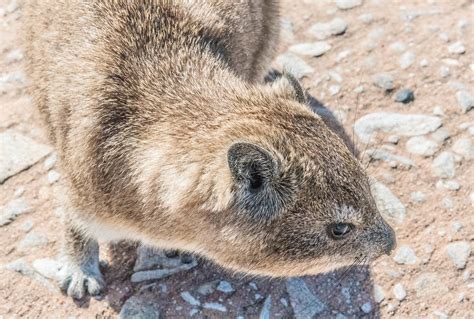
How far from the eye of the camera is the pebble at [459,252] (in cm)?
505

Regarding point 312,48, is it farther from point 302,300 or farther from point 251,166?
point 251,166

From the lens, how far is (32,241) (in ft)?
17.3

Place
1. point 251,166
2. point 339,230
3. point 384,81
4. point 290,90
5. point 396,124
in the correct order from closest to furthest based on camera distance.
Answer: point 251,166
point 339,230
point 290,90
point 396,124
point 384,81

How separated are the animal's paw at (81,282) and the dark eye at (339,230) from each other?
1.85 meters

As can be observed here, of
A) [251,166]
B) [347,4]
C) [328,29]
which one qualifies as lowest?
[328,29]

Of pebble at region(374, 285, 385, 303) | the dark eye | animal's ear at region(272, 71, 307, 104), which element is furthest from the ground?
animal's ear at region(272, 71, 307, 104)

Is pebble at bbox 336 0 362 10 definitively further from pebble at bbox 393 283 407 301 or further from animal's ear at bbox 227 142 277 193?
animal's ear at bbox 227 142 277 193

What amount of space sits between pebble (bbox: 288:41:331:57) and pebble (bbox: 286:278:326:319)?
2.54m

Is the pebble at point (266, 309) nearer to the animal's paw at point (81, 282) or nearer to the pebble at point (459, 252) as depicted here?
the animal's paw at point (81, 282)

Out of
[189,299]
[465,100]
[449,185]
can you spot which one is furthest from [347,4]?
[189,299]

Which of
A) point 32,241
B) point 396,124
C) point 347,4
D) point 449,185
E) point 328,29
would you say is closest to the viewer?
point 32,241

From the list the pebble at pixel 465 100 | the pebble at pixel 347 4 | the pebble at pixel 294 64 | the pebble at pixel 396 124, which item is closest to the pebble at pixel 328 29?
the pebble at pixel 347 4

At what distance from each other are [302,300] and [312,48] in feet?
9.09

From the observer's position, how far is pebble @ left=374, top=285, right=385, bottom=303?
4922 mm
